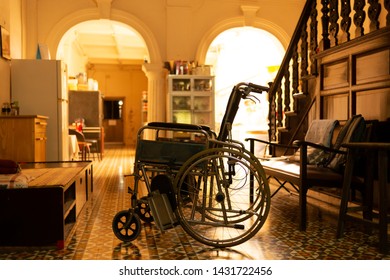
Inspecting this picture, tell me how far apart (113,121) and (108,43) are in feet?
17.0

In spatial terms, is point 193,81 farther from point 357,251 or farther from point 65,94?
point 357,251

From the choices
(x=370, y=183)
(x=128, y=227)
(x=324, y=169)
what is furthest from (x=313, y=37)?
(x=128, y=227)

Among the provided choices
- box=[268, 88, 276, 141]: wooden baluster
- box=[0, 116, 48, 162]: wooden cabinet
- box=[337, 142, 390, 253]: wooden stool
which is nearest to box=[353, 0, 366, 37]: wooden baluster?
box=[337, 142, 390, 253]: wooden stool

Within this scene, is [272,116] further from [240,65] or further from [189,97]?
[240,65]

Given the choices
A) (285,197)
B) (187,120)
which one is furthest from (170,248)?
(187,120)

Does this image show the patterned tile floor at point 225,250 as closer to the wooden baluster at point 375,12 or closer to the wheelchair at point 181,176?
the wheelchair at point 181,176

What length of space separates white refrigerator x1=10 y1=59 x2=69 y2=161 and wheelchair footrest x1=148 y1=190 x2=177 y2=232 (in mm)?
4263

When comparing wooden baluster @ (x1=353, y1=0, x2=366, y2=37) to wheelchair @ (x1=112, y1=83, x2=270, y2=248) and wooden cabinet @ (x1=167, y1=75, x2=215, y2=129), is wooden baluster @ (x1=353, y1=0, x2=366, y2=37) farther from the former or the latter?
wooden cabinet @ (x1=167, y1=75, x2=215, y2=129)

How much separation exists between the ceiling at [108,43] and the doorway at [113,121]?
197cm

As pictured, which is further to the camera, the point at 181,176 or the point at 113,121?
the point at 113,121

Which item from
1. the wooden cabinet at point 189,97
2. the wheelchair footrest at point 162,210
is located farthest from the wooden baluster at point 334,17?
the wooden cabinet at point 189,97

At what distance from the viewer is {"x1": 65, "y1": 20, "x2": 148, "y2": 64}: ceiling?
1241 centimetres

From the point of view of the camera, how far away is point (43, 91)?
6.66 meters

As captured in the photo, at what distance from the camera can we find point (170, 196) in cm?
291
